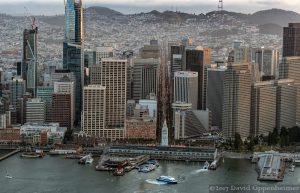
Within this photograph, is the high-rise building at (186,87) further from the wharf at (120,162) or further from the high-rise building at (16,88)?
the wharf at (120,162)

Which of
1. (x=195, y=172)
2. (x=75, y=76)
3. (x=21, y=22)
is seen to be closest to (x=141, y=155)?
→ (x=195, y=172)

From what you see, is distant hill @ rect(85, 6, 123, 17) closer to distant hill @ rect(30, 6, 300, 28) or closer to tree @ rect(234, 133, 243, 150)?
distant hill @ rect(30, 6, 300, 28)

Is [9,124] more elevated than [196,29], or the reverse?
[196,29]

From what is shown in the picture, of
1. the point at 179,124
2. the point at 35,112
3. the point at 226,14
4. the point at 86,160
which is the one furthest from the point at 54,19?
the point at 86,160

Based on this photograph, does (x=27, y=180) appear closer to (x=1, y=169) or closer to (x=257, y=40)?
(x=1, y=169)

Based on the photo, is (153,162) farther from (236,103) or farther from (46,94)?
(46,94)

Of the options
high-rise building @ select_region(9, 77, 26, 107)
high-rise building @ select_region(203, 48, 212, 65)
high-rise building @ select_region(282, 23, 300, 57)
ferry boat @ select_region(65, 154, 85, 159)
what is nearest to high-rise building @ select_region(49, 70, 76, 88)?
high-rise building @ select_region(9, 77, 26, 107)

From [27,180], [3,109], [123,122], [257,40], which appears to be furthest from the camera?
[257,40]

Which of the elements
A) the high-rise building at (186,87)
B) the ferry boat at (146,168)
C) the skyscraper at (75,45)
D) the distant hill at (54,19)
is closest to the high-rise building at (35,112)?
the skyscraper at (75,45)
